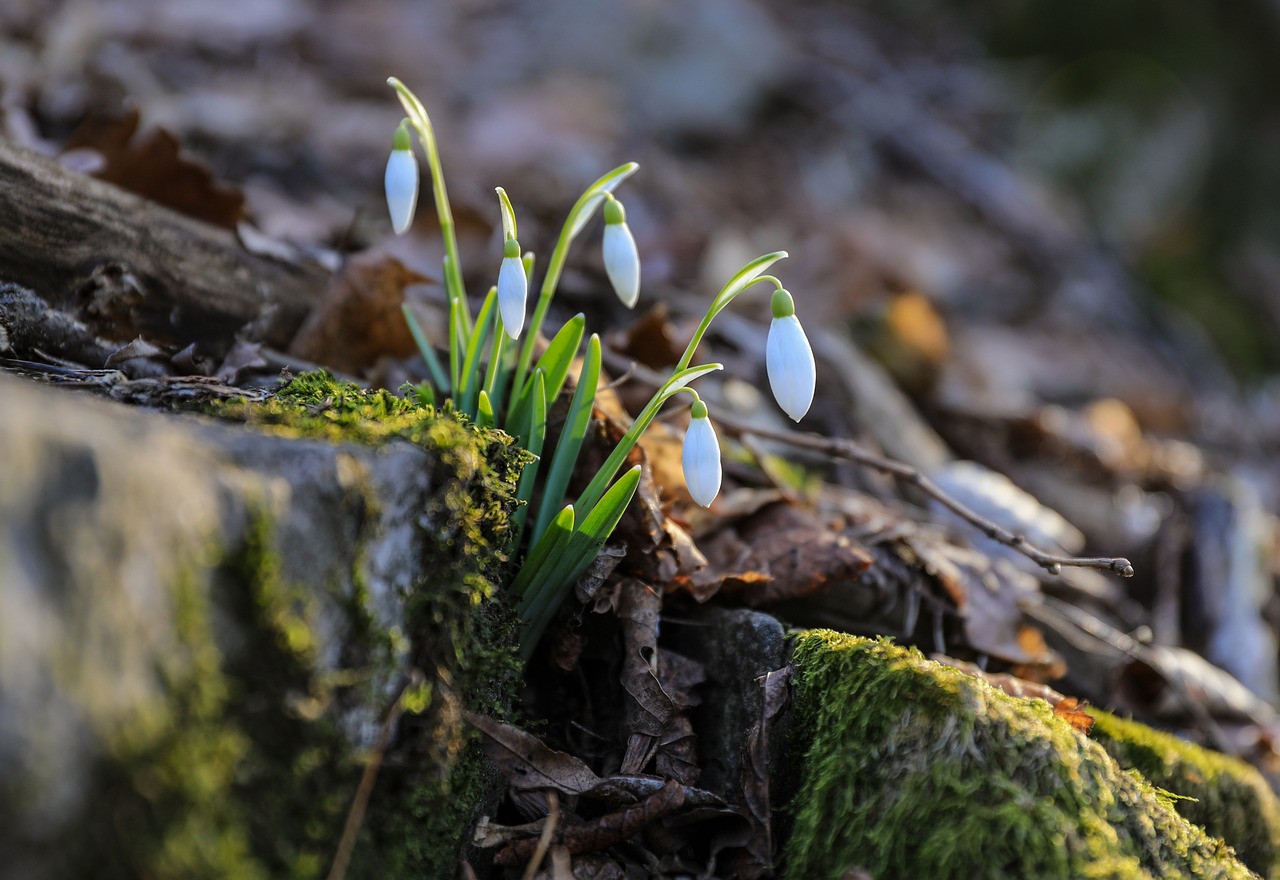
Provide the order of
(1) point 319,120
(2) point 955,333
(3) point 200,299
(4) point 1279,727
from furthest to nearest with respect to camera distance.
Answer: (2) point 955,333, (1) point 319,120, (4) point 1279,727, (3) point 200,299

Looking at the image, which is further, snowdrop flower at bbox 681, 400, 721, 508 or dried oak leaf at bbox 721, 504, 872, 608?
dried oak leaf at bbox 721, 504, 872, 608

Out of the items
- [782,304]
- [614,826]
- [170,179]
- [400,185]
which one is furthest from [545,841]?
[170,179]

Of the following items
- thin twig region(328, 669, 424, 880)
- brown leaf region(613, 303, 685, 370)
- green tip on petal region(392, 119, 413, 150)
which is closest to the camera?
thin twig region(328, 669, 424, 880)

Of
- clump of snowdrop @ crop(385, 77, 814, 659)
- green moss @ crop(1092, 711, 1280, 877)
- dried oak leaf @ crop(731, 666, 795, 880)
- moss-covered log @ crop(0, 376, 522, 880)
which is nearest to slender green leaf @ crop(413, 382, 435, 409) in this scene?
clump of snowdrop @ crop(385, 77, 814, 659)

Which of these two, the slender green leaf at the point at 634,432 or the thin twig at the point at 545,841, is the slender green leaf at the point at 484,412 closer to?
the slender green leaf at the point at 634,432

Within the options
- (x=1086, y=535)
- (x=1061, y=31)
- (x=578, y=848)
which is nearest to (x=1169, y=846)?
(x=578, y=848)

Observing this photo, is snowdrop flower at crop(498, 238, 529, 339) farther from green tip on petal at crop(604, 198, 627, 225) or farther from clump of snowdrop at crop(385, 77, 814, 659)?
green tip on petal at crop(604, 198, 627, 225)

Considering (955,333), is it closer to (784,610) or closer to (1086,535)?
(1086,535)
